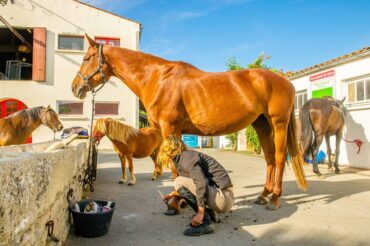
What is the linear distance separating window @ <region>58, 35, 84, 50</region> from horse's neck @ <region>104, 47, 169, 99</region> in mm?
13805

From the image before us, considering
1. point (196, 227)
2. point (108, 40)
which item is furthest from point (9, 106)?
point (196, 227)

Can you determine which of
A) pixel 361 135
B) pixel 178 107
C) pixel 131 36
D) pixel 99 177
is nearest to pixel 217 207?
pixel 178 107

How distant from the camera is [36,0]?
1622 centimetres

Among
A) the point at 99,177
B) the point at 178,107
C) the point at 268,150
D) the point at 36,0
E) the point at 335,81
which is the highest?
the point at 36,0

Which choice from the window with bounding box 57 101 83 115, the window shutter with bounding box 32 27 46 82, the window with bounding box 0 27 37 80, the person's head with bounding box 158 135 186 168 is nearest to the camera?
the person's head with bounding box 158 135 186 168

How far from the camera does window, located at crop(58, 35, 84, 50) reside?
16.5 meters

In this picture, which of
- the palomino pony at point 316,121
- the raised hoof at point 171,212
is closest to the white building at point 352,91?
the palomino pony at point 316,121

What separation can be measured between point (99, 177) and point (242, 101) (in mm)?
4237

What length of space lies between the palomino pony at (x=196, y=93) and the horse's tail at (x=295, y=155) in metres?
0.02

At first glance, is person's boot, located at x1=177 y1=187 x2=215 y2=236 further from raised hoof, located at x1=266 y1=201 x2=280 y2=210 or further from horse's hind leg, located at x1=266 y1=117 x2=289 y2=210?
horse's hind leg, located at x1=266 y1=117 x2=289 y2=210

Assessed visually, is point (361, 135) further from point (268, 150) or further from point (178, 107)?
point (178, 107)

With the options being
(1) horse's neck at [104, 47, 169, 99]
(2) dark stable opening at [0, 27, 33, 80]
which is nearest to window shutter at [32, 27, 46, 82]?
(2) dark stable opening at [0, 27, 33, 80]

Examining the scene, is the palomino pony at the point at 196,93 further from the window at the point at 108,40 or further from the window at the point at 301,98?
the window at the point at 108,40

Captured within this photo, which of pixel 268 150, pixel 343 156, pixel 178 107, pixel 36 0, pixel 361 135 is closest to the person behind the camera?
pixel 178 107
